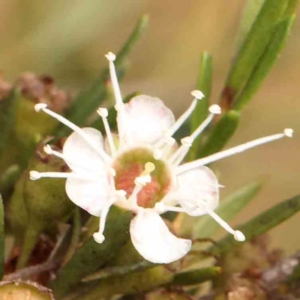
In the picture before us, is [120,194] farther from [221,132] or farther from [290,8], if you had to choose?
[290,8]

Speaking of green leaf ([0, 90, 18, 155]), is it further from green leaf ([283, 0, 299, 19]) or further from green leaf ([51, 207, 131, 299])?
green leaf ([283, 0, 299, 19])

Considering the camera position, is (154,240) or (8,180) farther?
(8,180)

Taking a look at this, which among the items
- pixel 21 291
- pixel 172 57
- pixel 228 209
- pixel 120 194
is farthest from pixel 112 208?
pixel 172 57

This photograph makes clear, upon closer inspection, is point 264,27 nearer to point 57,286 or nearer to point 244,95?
point 244,95

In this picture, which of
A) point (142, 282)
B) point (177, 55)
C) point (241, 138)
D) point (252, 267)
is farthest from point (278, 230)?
point (142, 282)

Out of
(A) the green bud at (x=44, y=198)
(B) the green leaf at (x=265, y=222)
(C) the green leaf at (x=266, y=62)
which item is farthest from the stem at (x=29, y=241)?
(C) the green leaf at (x=266, y=62)

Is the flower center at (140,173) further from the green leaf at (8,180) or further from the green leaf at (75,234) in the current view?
the green leaf at (8,180)

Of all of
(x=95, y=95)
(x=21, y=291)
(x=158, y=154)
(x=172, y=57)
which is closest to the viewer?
(x=21, y=291)

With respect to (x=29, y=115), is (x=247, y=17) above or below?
above
